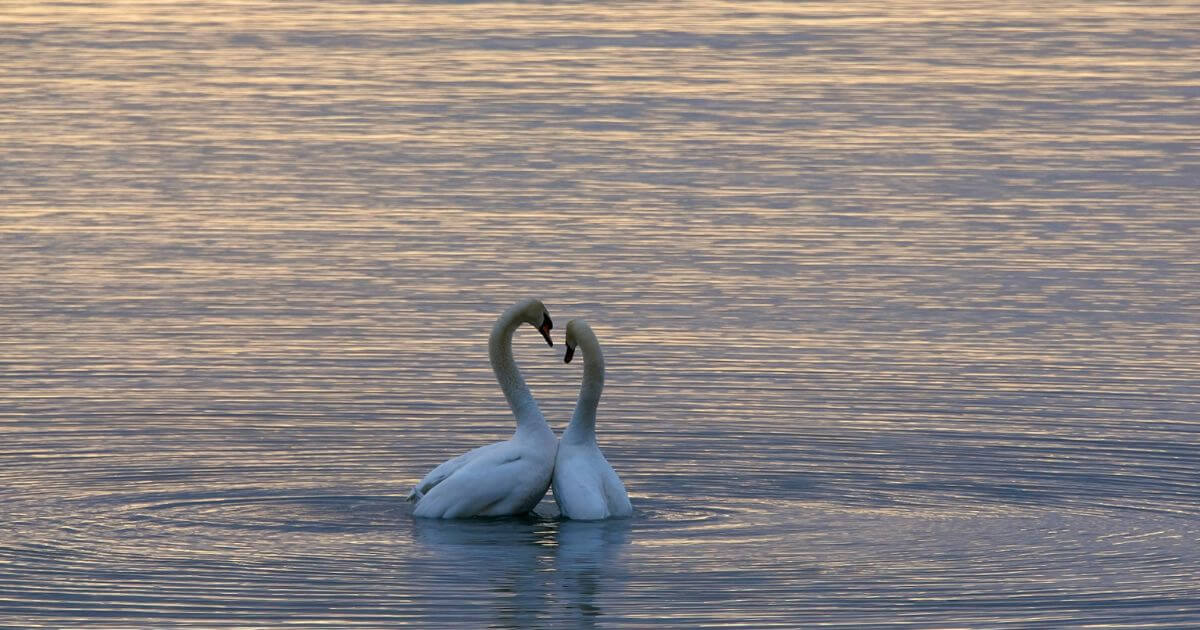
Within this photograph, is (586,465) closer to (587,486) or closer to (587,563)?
(587,486)

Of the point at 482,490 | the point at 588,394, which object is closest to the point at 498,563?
the point at 482,490

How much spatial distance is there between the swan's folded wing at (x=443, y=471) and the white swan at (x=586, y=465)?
0.40 m

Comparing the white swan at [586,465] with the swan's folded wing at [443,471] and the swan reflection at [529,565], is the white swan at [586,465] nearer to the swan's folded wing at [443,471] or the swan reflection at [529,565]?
the swan reflection at [529,565]

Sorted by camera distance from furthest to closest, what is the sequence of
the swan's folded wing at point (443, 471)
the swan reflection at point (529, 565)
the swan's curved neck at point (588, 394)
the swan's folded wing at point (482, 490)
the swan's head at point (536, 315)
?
1. the swan's head at point (536, 315)
2. the swan's curved neck at point (588, 394)
3. the swan's folded wing at point (443, 471)
4. the swan's folded wing at point (482, 490)
5. the swan reflection at point (529, 565)

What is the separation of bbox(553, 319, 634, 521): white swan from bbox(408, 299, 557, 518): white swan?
11 cm

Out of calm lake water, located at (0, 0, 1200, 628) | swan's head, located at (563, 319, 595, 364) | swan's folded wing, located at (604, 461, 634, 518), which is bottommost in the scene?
calm lake water, located at (0, 0, 1200, 628)

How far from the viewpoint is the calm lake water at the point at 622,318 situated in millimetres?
13484

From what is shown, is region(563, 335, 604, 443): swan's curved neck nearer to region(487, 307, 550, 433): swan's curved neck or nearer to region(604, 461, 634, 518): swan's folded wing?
region(487, 307, 550, 433): swan's curved neck

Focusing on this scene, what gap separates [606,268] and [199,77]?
10.7 m

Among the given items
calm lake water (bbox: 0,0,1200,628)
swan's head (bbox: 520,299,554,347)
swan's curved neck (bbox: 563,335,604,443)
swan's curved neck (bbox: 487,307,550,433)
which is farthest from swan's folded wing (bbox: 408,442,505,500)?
swan's head (bbox: 520,299,554,347)

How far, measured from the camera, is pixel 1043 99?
29688 mm

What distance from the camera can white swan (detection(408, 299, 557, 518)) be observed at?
14648 millimetres

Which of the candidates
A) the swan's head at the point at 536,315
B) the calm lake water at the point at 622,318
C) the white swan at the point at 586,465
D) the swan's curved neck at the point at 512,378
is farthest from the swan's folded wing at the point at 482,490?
the swan's head at the point at 536,315

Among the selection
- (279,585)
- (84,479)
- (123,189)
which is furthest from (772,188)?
(279,585)
